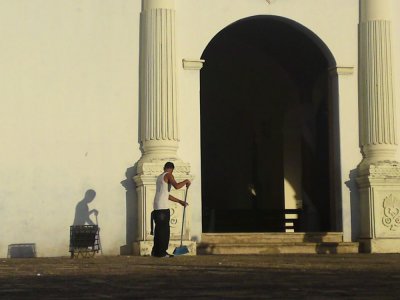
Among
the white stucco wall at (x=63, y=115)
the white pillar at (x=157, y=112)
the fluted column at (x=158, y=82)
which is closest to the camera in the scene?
the white pillar at (x=157, y=112)

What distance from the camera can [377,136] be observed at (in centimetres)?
1944

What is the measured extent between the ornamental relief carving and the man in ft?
14.6

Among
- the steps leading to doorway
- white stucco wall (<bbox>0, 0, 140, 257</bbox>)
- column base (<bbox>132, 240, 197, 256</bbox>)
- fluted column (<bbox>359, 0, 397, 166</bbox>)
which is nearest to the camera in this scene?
column base (<bbox>132, 240, 197, 256</bbox>)

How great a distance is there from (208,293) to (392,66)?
11.6 meters

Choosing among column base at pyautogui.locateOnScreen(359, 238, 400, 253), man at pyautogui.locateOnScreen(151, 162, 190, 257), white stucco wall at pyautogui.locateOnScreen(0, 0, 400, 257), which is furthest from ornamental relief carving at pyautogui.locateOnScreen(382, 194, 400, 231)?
man at pyautogui.locateOnScreen(151, 162, 190, 257)

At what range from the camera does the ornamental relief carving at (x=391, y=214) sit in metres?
18.9

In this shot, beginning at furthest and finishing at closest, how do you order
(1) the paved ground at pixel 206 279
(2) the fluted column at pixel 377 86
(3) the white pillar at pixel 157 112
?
(2) the fluted column at pixel 377 86 → (3) the white pillar at pixel 157 112 → (1) the paved ground at pixel 206 279

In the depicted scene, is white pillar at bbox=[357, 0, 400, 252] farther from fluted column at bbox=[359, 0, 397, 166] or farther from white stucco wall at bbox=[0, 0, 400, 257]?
white stucco wall at bbox=[0, 0, 400, 257]

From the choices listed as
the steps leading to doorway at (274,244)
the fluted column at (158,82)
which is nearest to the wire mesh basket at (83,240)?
the fluted column at (158,82)

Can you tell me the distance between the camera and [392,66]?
19.7 meters

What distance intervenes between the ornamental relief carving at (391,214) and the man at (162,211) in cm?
446

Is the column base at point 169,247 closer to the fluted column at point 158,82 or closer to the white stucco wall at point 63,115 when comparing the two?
the white stucco wall at point 63,115

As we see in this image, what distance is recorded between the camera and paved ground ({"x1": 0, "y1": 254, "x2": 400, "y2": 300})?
8.95 m

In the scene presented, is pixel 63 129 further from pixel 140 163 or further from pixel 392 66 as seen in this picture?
pixel 392 66
